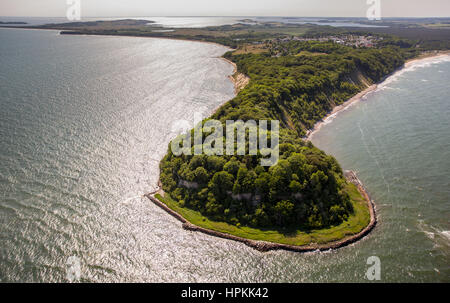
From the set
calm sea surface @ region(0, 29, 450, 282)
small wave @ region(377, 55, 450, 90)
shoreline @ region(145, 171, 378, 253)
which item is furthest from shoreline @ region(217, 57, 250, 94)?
shoreline @ region(145, 171, 378, 253)

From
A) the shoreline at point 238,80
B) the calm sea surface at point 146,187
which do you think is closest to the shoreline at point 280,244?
the calm sea surface at point 146,187

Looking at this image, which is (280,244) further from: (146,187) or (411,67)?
(411,67)

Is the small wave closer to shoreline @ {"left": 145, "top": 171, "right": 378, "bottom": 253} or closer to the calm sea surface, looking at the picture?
the calm sea surface

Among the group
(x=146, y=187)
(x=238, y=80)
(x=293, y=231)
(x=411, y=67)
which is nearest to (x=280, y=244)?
(x=293, y=231)

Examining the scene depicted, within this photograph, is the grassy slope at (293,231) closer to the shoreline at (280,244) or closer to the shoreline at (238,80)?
the shoreline at (280,244)

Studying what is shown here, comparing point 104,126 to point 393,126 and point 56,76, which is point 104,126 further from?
point 393,126
